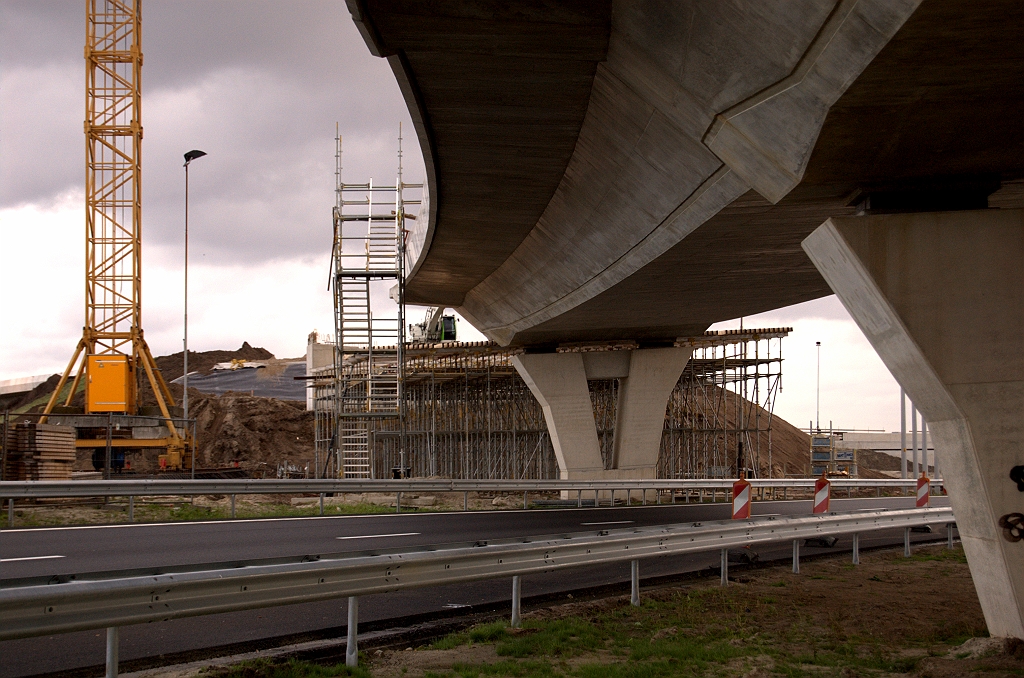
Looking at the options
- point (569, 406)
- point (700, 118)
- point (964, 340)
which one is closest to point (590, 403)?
point (569, 406)

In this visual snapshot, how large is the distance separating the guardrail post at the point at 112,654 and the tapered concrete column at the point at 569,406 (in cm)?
2430

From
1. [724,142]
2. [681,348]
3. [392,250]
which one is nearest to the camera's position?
[724,142]

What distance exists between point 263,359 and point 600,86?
92.7 meters

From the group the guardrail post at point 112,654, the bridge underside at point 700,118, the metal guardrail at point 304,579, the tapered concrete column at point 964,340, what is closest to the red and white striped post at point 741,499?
the metal guardrail at point 304,579

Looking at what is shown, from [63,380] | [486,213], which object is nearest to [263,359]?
[63,380]

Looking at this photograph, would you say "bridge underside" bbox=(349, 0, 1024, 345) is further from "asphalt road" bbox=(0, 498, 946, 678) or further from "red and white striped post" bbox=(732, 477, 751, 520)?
"asphalt road" bbox=(0, 498, 946, 678)

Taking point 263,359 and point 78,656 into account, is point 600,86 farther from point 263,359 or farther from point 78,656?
point 263,359

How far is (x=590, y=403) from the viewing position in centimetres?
2991

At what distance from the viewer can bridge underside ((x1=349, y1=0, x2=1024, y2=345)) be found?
728 centimetres

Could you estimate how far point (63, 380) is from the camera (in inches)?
1729

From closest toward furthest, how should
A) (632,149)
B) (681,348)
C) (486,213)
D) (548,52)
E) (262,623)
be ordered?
(262,623), (548,52), (632,149), (486,213), (681,348)

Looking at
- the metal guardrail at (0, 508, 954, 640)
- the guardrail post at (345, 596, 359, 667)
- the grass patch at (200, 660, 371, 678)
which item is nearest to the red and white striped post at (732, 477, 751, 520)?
the metal guardrail at (0, 508, 954, 640)

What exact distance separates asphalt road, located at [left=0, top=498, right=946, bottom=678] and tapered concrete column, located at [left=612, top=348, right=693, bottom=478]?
8684 millimetres

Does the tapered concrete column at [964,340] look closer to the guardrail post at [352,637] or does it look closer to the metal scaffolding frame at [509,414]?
the guardrail post at [352,637]
